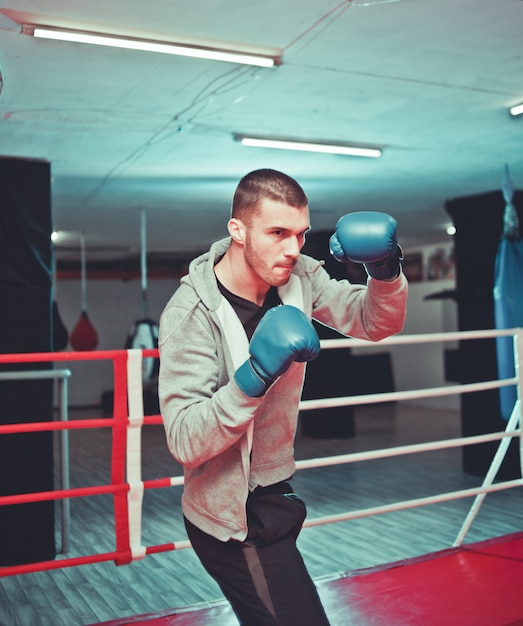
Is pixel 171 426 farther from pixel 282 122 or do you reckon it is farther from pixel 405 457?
pixel 405 457

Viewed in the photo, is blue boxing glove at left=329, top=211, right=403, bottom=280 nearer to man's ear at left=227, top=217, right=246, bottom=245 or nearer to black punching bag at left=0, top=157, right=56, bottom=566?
man's ear at left=227, top=217, right=246, bottom=245

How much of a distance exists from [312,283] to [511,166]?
382 centimetres

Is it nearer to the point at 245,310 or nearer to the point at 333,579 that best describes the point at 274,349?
the point at 245,310

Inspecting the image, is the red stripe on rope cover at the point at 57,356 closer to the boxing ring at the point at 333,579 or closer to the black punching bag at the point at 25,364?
the boxing ring at the point at 333,579

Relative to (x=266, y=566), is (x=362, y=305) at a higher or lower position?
higher

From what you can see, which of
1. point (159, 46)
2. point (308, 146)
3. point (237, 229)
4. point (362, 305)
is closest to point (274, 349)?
point (237, 229)

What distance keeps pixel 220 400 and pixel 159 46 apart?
1763 millimetres

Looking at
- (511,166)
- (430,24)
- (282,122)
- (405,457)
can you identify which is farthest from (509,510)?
(430,24)

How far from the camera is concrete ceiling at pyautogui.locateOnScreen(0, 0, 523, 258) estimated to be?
241 cm

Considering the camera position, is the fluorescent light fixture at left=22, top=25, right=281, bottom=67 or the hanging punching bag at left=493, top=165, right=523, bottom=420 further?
the hanging punching bag at left=493, top=165, right=523, bottom=420

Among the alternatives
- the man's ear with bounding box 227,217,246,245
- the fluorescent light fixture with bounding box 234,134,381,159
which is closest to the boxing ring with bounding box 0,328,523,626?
the man's ear with bounding box 227,217,246,245

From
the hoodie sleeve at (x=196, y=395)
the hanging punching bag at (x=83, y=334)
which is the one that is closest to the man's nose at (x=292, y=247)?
the hoodie sleeve at (x=196, y=395)

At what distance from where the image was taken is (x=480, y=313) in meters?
5.72

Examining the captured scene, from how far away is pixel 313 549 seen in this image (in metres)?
3.73
